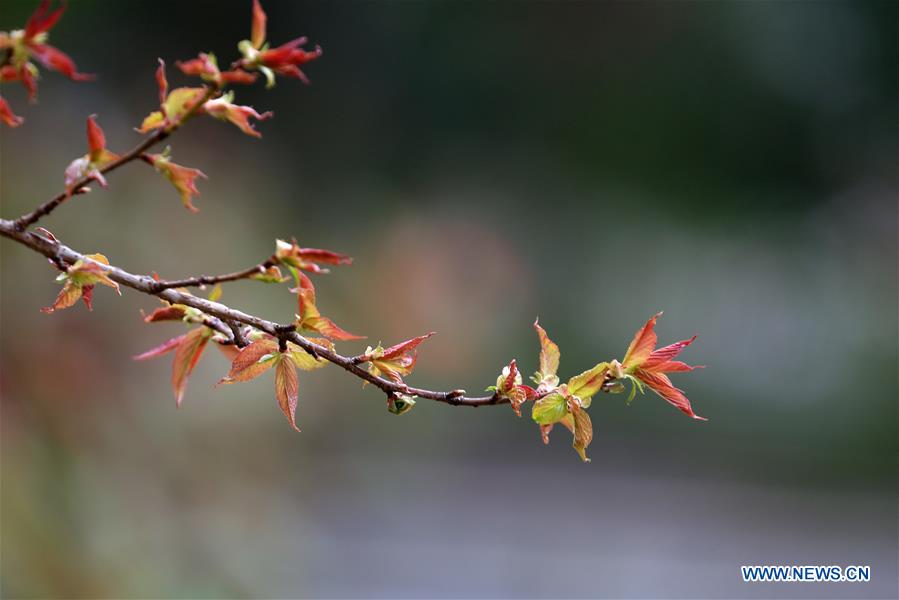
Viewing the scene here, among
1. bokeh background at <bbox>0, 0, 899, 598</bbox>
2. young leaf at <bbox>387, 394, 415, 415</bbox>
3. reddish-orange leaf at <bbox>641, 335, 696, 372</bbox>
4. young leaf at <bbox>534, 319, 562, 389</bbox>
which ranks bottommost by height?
young leaf at <bbox>387, 394, 415, 415</bbox>

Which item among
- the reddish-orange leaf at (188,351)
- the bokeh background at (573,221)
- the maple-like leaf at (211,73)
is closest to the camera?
the maple-like leaf at (211,73)

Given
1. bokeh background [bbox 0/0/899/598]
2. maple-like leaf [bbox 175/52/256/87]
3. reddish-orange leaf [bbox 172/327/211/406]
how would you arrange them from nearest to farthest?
1. maple-like leaf [bbox 175/52/256/87]
2. reddish-orange leaf [bbox 172/327/211/406]
3. bokeh background [bbox 0/0/899/598]

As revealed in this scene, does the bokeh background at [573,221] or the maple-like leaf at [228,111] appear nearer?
the maple-like leaf at [228,111]

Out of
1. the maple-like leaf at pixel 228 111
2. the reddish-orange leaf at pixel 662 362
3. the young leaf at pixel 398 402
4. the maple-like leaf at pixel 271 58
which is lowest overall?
the young leaf at pixel 398 402

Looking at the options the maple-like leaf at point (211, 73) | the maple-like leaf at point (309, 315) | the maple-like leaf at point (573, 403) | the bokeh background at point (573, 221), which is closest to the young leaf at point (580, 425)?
the maple-like leaf at point (573, 403)

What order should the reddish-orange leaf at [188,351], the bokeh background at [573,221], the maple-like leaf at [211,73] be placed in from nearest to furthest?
1. the maple-like leaf at [211,73]
2. the reddish-orange leaf at [188,351]
3. the bokeh background at [573,221]

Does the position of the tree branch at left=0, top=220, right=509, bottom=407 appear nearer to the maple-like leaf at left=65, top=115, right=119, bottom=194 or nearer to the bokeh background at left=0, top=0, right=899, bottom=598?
the maple-like leaf at left=65, top=115, right=119, bottom=194

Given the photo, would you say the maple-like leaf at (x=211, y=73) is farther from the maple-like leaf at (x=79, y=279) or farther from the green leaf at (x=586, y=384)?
the green leaf at (x=586, y=384)

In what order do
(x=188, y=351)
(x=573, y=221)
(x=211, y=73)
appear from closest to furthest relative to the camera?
1. (x=211, y=73)
2. (x=188, y=351)
3. (x=573, y=221)

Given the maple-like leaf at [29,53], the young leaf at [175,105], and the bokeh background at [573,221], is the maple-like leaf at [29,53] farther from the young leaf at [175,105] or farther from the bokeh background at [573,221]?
the bokeh background at [573,221]

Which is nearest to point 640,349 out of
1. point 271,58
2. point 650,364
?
point 650,364

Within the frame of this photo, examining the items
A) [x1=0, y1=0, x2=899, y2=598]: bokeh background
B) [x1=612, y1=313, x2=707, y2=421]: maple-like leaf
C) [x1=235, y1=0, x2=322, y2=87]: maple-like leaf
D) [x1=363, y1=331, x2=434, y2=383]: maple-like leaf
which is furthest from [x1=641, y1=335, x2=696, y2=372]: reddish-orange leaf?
[x1=0, y1=0, x2=899, y2=598]: bokeh background

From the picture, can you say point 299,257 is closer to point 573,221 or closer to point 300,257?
point 300,257

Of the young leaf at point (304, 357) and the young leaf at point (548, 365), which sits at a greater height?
the young leaf at point (548, 365)
